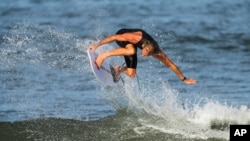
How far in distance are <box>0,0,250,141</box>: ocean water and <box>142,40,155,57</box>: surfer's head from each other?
54.1 inches

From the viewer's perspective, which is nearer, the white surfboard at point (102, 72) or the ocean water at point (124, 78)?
the ocean water at point (124, 78)

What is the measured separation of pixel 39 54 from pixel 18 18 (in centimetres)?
913

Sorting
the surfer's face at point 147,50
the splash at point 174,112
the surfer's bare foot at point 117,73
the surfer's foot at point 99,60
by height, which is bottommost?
the splash at point 174,112

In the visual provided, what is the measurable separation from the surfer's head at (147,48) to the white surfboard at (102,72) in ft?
4.01

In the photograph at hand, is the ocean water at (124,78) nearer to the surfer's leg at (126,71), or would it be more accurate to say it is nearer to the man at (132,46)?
the surfer's leg at (126,71)

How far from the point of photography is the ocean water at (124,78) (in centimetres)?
1468

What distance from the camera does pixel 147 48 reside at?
1441cm

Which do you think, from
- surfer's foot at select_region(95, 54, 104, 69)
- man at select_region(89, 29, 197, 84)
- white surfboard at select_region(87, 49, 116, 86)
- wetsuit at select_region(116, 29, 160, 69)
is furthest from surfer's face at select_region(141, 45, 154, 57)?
white surfboard at select_region(87, 49, 116, 86)

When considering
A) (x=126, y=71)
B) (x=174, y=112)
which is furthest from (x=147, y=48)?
(x=174, y=112)

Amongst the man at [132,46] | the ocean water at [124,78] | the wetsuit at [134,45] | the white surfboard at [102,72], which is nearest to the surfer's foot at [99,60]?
the man at [132,46]

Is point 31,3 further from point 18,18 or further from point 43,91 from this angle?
point 43,91

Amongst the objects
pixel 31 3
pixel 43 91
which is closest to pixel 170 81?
pixel 43 91

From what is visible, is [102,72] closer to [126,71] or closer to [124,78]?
[126,71]

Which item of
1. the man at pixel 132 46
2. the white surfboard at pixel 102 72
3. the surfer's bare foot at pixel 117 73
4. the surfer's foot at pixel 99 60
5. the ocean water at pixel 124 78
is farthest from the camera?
the surfer's bare foot at pixel 117 73
